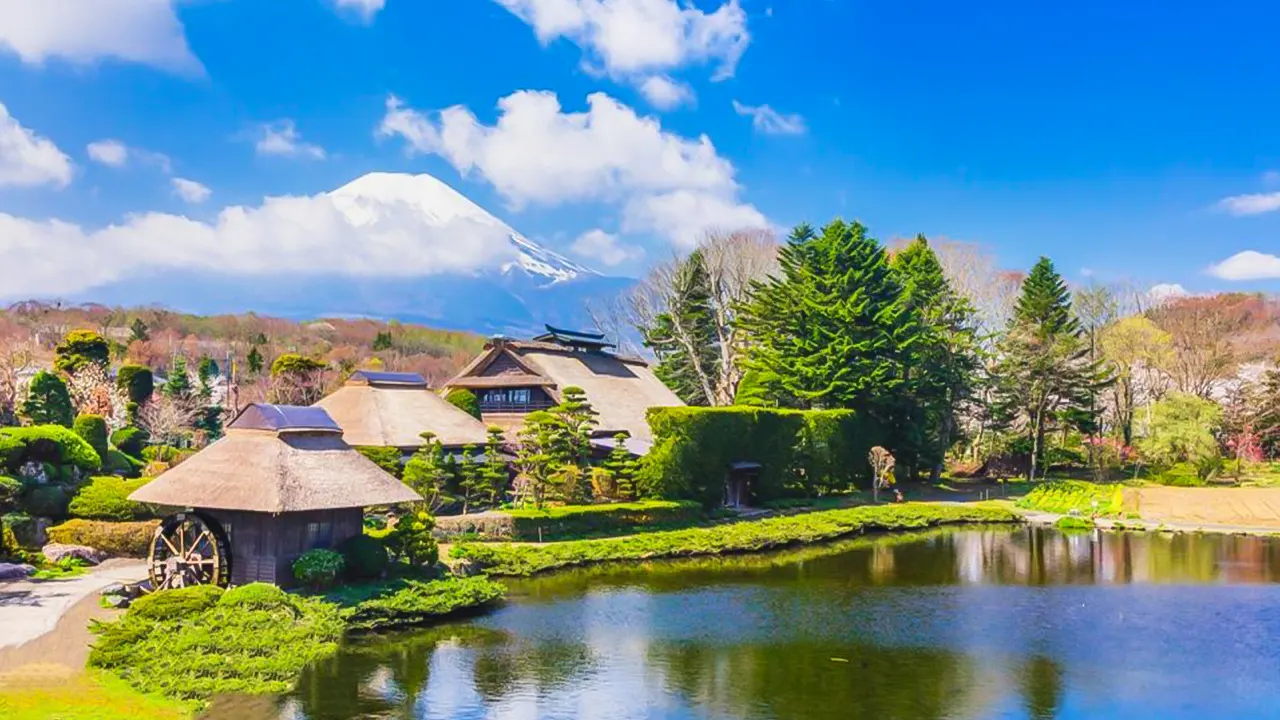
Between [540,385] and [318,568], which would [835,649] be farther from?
[540,385]

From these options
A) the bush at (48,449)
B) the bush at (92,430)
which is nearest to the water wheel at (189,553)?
the bush at (48,449)

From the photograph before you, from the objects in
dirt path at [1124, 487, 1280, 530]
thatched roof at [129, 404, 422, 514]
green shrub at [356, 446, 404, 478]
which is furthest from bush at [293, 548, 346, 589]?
dirt path at [1124, 487, 1280, 530]

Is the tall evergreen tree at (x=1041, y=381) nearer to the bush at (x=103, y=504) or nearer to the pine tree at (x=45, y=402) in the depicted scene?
the bush at (x=103, y=504)

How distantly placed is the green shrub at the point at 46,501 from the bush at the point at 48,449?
2.88 ft

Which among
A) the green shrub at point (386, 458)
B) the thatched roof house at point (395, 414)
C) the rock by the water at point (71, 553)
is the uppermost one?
the thatched roof house at point (395, 414)

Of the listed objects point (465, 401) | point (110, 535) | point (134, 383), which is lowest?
point (110, 535)

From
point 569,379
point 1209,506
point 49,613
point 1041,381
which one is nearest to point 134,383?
point 569,379

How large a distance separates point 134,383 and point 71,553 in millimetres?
25230

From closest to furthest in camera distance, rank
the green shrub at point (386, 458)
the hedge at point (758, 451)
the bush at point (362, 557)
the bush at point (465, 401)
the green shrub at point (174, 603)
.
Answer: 1. the green shrub at point (174, 603)
2. the bush at point (362, 557)
3. the green shrub at point (386, 458)
4. the hedge at point (758, 451)
5. the bush at point (465, 401)

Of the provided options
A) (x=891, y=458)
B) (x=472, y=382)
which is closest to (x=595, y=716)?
(x=472, y=382)

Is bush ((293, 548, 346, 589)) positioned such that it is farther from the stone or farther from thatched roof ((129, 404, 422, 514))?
the stone

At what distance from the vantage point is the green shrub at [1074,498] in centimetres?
4684

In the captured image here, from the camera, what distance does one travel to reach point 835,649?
2105cm

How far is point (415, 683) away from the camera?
60.2 ft
